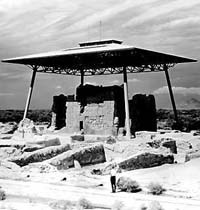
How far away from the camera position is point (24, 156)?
20.3 metres

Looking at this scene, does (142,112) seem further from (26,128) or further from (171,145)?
(171,145)

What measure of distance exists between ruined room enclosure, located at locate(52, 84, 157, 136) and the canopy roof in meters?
2.16

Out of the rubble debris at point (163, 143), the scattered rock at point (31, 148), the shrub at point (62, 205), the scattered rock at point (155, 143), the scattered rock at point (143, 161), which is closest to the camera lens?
the shrub at point (62, 205)

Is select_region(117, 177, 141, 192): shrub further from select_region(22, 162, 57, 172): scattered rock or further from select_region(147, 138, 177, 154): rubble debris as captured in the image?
select_region(147, 138, 177, 154): rubble debris

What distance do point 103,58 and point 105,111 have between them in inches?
156

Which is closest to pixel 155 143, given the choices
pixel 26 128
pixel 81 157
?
pixel 81 157

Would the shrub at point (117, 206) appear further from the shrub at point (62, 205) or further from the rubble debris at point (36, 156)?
the rubble debris at point (36, 156)

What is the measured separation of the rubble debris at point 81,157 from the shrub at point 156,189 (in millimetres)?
5589

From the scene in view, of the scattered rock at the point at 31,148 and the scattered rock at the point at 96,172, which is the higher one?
the scattered rock at the point at 31,148

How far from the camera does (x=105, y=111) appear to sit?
107 feet

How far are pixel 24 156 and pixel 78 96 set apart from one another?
14.6 metres

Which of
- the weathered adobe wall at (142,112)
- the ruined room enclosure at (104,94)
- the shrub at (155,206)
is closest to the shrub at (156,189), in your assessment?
the shrub at (155,206)

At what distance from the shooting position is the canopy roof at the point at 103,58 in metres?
31.0

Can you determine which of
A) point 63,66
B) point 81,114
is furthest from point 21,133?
point 63,66
